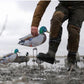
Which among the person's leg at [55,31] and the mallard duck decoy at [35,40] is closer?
the person's leg at [55,31]

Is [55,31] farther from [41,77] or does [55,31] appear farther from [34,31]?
[41,77]

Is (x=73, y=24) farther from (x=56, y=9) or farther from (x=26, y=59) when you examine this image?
(x=26, y=59)

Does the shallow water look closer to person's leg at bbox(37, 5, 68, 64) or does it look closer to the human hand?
person's leg at bbox(37, 5, 68, 64)

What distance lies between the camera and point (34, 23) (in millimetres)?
4652

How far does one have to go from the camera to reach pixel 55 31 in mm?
4598

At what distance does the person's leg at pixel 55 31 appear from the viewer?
452 centimetres

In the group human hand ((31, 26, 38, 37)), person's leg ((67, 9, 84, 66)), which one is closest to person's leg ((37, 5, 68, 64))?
person's leg ((67, 9, 84, 66))

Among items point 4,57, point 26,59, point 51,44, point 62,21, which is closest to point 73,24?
point 62,21

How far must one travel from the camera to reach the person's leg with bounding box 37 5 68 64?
14.8 feet

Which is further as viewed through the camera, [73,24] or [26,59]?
[26,59]

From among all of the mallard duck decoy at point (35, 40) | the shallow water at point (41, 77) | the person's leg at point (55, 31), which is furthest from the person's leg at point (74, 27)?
the mallard duck decoy at point (35, 40)

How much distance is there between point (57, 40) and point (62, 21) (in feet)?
1.22

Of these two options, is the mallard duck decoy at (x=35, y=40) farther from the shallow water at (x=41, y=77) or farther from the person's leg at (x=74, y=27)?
the person's leg at (x=74, y=27)

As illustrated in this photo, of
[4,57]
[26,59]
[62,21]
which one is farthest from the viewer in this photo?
[26,59]
